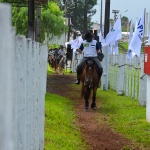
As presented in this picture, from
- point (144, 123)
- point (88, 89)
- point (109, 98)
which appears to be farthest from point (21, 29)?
point (144, 123)

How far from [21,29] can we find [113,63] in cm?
1317

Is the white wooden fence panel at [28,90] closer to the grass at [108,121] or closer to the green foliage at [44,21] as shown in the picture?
the grass at [108,121]

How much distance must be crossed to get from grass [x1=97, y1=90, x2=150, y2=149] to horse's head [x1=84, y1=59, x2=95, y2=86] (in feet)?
2.86

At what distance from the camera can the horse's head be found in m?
13.9

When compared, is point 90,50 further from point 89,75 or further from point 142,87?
point 142,87

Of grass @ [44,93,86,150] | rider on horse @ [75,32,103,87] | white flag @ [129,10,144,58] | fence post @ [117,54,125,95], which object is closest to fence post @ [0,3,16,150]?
grass @ [44,93,86,150]

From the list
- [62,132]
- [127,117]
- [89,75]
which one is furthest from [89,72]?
[62,132]

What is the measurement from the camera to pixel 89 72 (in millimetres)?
14047

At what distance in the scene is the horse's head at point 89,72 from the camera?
45.6 ft

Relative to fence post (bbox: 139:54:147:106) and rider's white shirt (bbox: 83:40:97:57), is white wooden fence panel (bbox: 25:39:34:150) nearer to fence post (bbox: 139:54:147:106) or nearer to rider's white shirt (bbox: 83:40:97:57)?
rider's white shirt (bbox: 83:40:97:57)

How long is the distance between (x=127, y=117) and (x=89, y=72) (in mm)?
2054

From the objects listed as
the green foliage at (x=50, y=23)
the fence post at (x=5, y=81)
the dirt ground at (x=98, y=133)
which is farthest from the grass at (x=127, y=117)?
the green foliage at (x=50, y=23)

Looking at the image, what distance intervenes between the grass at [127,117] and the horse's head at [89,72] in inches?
34.3

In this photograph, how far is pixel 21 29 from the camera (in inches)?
1287
